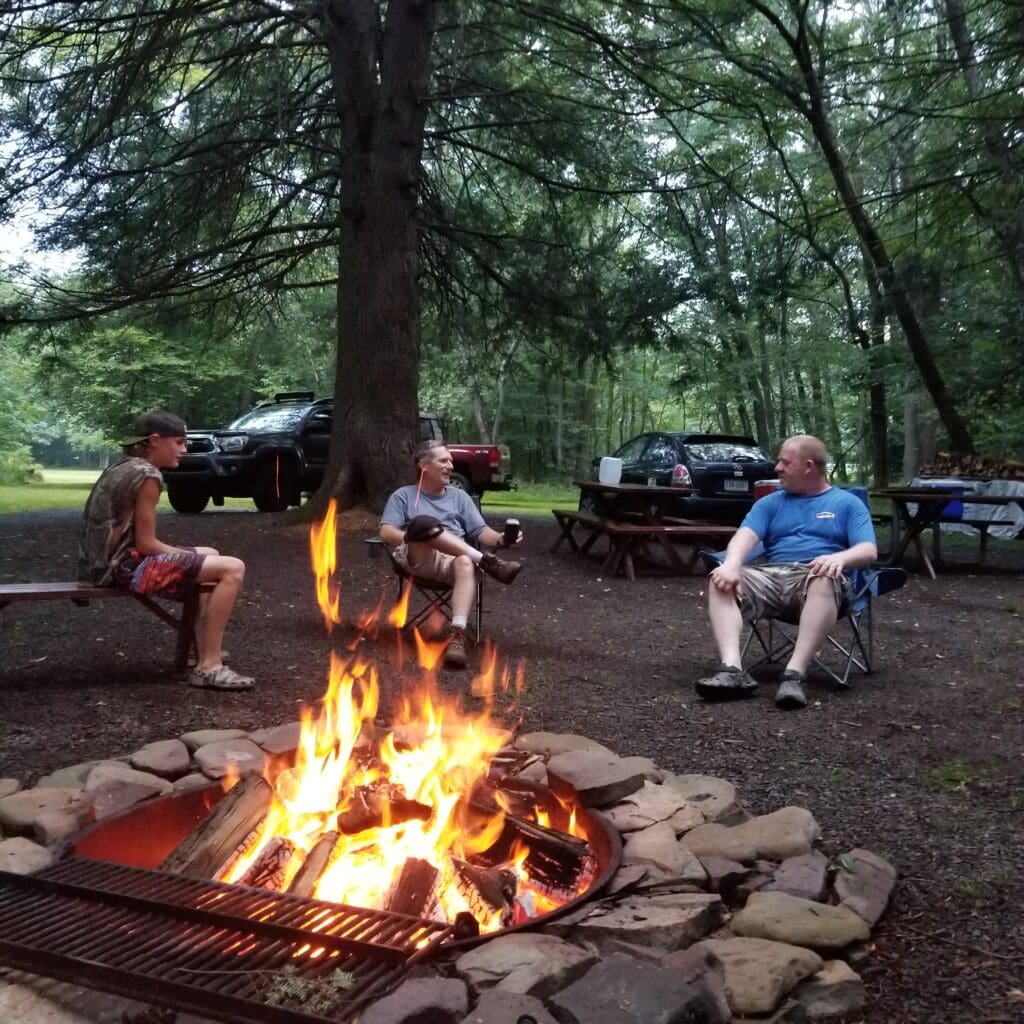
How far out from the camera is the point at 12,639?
5.16 metres

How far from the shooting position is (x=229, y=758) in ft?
10.3

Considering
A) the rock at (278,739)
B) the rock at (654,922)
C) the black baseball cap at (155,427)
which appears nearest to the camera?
the rock at (654,922)

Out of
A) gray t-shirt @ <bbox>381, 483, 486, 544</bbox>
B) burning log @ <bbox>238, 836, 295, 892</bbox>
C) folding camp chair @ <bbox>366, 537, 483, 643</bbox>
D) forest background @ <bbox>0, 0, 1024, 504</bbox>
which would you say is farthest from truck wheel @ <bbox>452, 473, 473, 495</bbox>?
burning log @ <bbox>238, 836, 295, 892</bbox>

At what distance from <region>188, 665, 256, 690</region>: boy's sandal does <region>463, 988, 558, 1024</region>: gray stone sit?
8.91ft

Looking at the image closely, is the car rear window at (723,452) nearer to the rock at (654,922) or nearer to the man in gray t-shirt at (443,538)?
the man in gray t-shirt at (443,538)

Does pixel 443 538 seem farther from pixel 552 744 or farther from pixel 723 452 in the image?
pixel 723 452

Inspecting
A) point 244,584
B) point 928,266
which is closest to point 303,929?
point 244,584

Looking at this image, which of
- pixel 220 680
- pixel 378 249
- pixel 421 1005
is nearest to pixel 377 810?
pixel 421 1005

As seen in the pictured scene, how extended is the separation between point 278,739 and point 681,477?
831cm

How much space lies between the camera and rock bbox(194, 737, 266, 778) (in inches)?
121

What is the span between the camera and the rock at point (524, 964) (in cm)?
186

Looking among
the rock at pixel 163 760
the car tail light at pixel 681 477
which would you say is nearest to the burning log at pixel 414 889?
the rock at pixel 163 760

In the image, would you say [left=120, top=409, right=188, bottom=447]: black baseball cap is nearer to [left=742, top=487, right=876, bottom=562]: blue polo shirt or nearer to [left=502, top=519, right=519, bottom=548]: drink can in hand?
[left=502, top=519, right=519, bottom=548]: drink can in hand

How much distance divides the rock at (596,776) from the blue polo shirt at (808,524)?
193cm
